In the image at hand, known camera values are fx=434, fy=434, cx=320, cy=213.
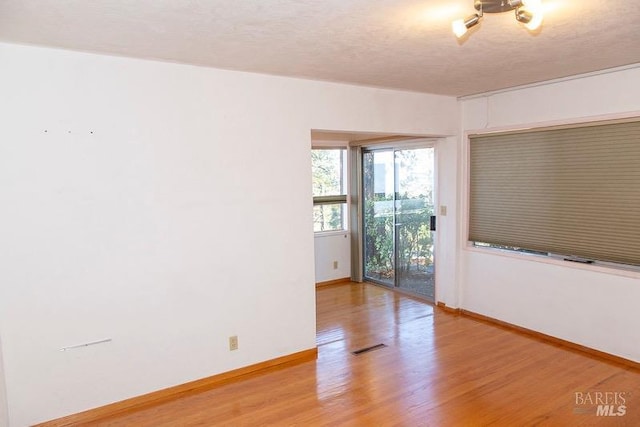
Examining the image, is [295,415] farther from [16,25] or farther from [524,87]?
[524,87]

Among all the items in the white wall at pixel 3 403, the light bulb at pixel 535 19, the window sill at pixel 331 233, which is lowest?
the white wall at pixel 3 403

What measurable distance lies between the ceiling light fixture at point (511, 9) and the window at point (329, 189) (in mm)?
4107

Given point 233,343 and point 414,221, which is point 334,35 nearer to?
point 233,343

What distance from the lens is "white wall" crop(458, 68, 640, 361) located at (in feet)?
11.4

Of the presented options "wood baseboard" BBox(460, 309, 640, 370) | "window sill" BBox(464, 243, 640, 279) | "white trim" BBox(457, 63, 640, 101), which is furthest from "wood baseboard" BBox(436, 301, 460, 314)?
"white trim" BBox(457, 63, 640, 101)

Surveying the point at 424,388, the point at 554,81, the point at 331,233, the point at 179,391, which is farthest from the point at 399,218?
the point at 179,391

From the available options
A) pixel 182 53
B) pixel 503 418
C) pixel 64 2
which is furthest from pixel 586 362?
pixel 64 2

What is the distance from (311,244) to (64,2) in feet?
7.95

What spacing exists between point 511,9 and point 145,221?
2503 millimetres

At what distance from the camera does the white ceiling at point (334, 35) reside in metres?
2.03

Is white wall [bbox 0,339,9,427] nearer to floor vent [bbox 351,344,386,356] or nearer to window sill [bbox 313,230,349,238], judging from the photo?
floor vent [bbox 351,344,386,356]

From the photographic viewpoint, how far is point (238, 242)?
3.37 meters

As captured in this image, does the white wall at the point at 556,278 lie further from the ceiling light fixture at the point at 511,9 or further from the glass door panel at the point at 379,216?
the ceiling light fixture at the point at 511,9

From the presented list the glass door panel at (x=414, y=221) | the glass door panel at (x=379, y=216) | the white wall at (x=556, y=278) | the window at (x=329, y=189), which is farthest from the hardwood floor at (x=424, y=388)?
the window at (x=329, y=189)
